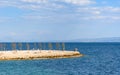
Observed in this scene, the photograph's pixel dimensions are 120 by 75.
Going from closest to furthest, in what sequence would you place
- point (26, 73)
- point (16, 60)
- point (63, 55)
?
point (26, 73) → point (16, 60) → point (63, 55)

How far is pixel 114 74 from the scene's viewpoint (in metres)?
75.7

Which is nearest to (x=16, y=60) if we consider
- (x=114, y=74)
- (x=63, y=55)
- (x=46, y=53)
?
(x=46, y=53)

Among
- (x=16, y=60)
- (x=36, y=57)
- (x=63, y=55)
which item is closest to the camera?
(x=16, y=60)

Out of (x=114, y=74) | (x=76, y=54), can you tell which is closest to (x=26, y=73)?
(x=114, y=74)

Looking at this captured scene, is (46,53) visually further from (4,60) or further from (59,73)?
(59,73)

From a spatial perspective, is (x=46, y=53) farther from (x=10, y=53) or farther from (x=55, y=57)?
(x=10, y=53)

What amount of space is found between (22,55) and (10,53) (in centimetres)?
480

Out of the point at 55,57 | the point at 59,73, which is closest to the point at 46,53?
the point at 55,57

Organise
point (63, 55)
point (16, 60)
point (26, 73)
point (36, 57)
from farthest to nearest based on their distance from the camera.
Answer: point (63, 55), point (36, 57), point (16, 60), point (26, 73)

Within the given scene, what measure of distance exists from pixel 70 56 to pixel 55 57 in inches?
327

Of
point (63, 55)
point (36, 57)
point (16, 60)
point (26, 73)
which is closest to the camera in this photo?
point (26, 73)

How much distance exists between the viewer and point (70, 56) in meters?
126

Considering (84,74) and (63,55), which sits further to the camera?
(63,55)

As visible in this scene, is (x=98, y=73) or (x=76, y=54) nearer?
(x=98, y=73)
